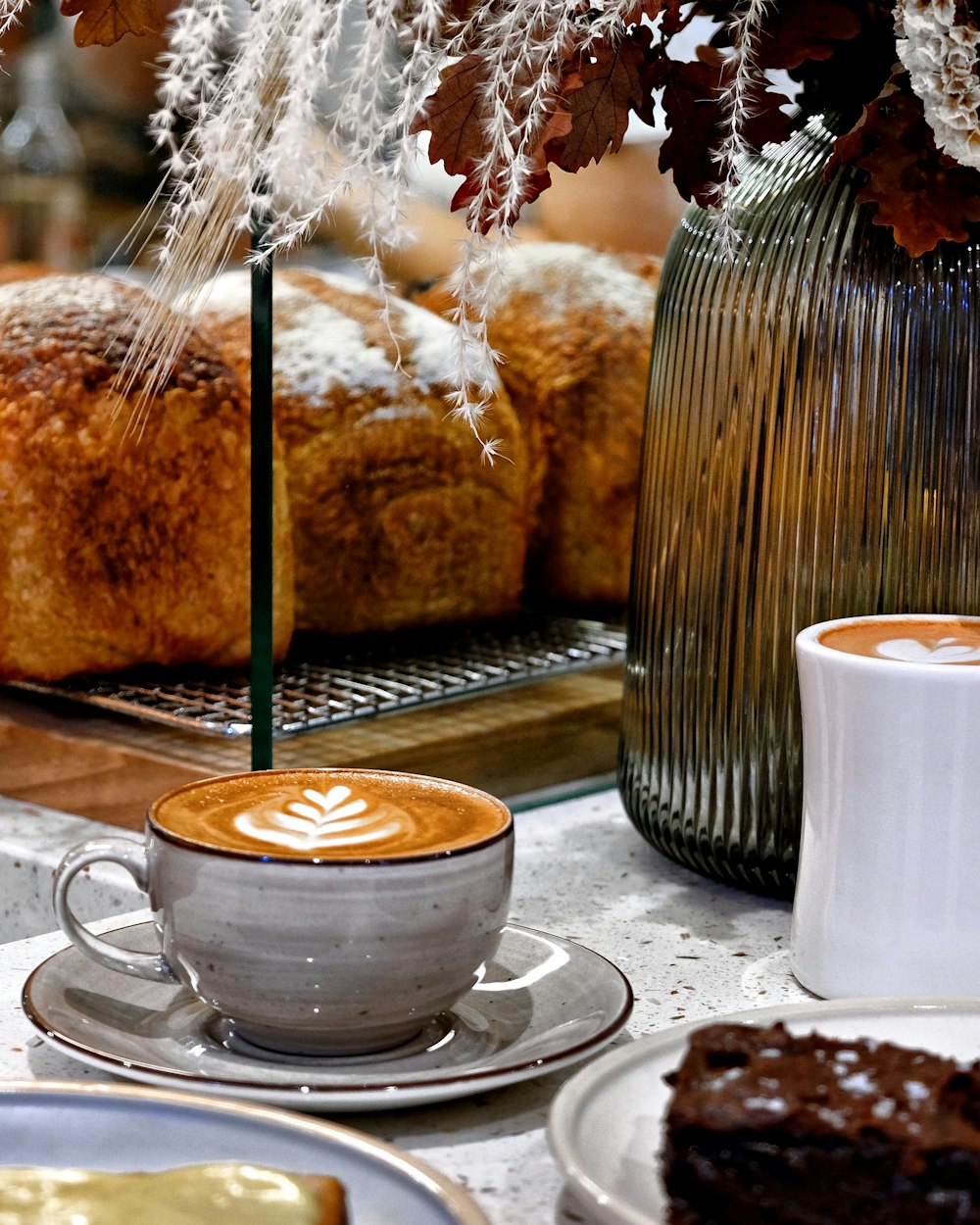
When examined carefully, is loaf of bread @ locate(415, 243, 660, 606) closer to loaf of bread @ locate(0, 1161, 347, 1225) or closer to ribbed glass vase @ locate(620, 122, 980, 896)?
ribbed glass vase @ locate(620, 122, 980, 896)

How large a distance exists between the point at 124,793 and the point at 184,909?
1.35ft

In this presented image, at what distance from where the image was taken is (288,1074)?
0.60m

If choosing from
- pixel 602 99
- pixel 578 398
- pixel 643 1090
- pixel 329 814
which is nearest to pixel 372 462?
pixel 578 398

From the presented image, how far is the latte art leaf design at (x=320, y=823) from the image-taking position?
1.96 feet

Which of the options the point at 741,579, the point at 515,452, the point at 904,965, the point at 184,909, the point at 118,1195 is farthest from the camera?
the point at 515,452

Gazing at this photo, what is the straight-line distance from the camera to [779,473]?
830 millimetres

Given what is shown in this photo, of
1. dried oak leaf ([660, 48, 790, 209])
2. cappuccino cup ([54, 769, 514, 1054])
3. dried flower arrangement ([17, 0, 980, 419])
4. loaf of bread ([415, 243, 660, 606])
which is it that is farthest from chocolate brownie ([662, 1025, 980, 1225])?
loaf of bread ([415, 243, 660, 606])

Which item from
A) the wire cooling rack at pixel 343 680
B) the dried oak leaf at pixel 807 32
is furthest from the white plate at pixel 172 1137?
the dried oak leaf at pixel 807 32

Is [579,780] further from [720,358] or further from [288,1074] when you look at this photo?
[288,1074]

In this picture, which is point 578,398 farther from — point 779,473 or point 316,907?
point 316,907

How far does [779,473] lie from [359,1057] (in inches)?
14.9

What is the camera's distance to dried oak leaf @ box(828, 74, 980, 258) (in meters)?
0.76

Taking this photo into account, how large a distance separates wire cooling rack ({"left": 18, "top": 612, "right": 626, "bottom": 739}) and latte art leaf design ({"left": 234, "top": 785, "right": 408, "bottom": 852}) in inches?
11.7

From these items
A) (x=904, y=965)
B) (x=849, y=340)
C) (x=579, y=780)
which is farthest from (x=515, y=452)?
(x=904, y=965)
